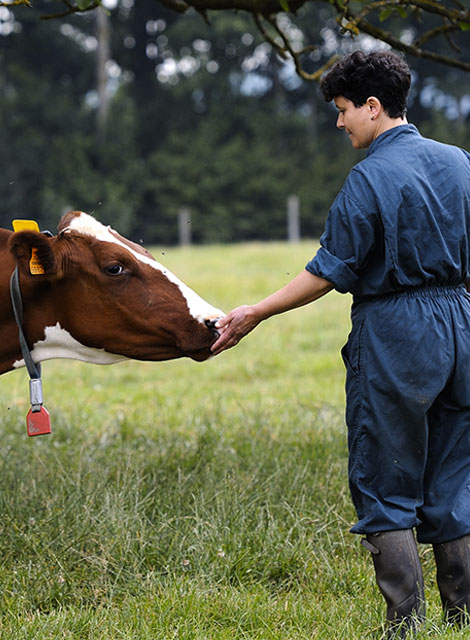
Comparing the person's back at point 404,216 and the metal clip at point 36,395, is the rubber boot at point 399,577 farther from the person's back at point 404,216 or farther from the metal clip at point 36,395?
the metal clip at point 36,395

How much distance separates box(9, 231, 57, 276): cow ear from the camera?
324cm

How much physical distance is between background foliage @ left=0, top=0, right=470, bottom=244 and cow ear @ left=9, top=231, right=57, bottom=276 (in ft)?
87.3

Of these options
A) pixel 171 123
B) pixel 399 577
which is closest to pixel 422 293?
pixel 399 577

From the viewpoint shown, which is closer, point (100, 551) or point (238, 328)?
point (238, 328)

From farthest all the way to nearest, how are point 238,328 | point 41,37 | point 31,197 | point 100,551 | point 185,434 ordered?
point 41,37, point 31,197, point 185,434, point 100,551, point 238,328

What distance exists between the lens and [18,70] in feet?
113

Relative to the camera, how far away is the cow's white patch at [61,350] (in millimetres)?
3551

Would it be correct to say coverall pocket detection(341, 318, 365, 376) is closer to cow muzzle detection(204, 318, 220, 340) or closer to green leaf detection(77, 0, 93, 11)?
cow muzzle detection(204, 318, 220, 340)

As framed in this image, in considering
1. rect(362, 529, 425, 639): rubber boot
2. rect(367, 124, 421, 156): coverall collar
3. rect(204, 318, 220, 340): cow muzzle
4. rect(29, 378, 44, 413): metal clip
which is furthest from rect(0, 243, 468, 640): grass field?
rect(367, 124, 421, 156): coverall collar

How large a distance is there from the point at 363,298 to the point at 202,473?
1.89 m

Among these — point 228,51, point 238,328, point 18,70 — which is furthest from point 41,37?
point 238,328

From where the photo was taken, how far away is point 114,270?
343 centimetres

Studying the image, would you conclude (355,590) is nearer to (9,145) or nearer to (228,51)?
(9,145)

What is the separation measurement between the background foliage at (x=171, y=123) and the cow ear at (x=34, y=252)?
2660cm
